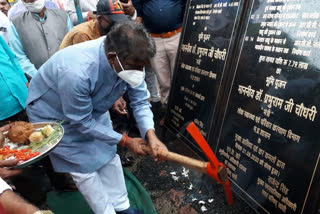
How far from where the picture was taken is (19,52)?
3.33 meters

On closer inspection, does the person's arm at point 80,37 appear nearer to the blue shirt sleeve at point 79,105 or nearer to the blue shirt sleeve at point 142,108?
the blue shirt sleeve at point 142,108

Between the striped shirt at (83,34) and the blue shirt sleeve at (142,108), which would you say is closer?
the blue shirt sleeve at (142,108)

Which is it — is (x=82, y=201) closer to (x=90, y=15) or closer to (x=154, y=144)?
(x=154, y=144)

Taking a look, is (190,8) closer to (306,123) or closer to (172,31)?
(172,31)

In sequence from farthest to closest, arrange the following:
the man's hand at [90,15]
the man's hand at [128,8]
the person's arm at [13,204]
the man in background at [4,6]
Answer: the man in background at [4,6] → the man's hand at [90,15] → the man's hand at [128,8] → the person's arm at [13,204]

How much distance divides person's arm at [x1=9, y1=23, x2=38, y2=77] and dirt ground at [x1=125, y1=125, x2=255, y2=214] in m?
1.87

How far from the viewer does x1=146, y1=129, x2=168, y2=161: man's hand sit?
1.95 m

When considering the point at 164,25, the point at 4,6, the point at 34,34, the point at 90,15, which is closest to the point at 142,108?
the point at 164,25

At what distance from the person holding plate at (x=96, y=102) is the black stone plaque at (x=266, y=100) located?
0.73 metres

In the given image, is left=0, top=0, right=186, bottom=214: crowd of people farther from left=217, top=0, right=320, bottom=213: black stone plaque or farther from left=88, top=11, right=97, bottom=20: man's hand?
left=217, top=0, right=320, bottom=213: black stone plaque

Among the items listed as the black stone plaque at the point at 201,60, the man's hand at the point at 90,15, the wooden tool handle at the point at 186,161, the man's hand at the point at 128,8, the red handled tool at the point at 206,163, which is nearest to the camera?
the red handled tool at the point at 206,163

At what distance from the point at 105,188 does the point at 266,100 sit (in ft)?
5.68

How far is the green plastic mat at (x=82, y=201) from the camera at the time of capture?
9.03 ft

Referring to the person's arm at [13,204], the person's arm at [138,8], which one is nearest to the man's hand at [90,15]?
the person's arm at [138,8]
